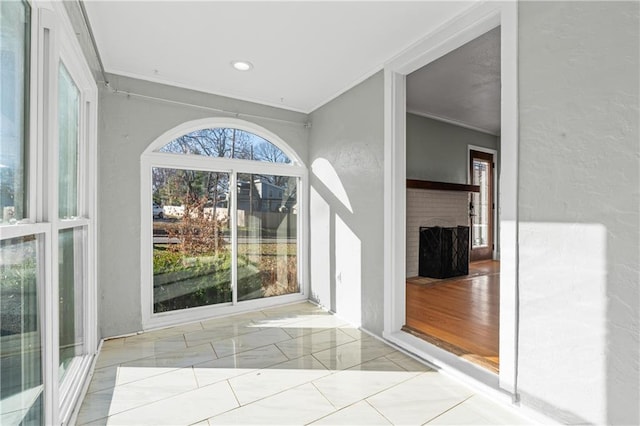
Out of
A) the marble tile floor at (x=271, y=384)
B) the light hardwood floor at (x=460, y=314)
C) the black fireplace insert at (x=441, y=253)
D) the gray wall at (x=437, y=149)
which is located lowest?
the marble tile floor at (x=271, y=384)

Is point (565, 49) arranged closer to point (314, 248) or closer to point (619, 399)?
point (619, 399)

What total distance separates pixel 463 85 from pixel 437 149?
1691 mm

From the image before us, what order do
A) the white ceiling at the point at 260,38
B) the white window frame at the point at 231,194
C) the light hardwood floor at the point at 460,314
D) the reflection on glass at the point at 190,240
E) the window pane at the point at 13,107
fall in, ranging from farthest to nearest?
the reflection on glass at the point at 190,240
the white window frame at the point at 231,194
the light hardwood floor at the point at 460,314
the white ceiling at the point at 260,38
the window pane at the point at 13,107

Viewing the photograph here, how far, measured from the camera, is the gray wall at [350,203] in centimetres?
295

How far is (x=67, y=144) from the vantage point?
208cm

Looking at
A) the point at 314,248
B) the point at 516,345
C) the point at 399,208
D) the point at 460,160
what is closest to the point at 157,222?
the point at 314,248

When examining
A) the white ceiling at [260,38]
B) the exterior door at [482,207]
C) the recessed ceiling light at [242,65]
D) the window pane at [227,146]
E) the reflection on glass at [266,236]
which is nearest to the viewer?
the white ceiling at [260,38]

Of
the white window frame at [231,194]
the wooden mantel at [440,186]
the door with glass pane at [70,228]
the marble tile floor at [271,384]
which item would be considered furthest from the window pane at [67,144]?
the wooden mantel at [440,186]

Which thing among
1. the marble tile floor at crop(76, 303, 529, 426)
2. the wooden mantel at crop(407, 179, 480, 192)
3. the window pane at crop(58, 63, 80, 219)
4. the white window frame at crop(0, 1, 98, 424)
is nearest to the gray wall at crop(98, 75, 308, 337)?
the marble tile floor at crop(76, 303, 529, 426)

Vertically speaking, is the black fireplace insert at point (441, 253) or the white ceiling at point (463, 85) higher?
the white ceiling at point (463, 85)

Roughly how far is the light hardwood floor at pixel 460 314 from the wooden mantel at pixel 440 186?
4.72ft

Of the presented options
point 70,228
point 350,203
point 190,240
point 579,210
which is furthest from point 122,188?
point 579,210

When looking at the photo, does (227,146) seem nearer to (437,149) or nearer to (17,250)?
(17,250)

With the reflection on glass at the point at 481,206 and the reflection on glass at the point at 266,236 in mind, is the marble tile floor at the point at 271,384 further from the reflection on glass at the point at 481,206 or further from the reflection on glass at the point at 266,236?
the reflection on glass at the point at 481,206
